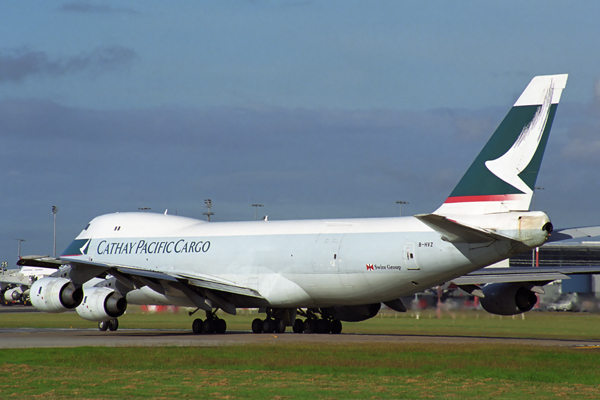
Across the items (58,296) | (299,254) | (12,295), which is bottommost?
(12,295)

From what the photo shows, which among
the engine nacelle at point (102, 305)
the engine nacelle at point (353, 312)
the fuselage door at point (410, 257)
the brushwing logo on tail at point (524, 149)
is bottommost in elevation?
the engine nacelle at point (353, 312)

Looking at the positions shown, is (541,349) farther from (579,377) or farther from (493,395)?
(493,395)

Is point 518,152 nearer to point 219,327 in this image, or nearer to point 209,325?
point 219,327

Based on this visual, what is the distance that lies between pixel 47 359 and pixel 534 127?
51.0 ft

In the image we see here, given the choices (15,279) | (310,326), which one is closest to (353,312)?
(310,326)

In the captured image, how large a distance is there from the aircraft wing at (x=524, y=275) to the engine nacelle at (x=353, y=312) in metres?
3.82

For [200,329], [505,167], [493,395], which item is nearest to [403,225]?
[505,167]

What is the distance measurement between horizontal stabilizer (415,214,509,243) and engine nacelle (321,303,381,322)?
809 cm

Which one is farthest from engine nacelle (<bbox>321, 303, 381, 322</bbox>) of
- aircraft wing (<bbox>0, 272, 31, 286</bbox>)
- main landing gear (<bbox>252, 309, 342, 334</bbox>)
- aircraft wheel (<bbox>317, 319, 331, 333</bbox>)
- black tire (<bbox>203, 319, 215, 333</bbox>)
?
aircraft wing (<bbox>0, 272, 31, 286</bbox>)

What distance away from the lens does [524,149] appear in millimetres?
25062

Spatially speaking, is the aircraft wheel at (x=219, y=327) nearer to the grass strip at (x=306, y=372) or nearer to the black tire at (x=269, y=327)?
the black tire at (x=269, y=327)

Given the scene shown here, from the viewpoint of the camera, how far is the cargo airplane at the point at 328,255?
25.1m

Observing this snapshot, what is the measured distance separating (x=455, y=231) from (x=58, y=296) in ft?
46.8

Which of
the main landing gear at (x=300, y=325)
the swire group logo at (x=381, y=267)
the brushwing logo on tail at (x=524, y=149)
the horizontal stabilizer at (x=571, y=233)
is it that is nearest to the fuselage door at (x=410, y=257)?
the swire group logo at (x=381, y=267)
